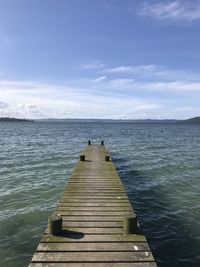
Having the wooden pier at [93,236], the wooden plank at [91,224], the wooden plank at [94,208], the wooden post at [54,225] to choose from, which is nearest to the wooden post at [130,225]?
the wooden pier at [93,236]

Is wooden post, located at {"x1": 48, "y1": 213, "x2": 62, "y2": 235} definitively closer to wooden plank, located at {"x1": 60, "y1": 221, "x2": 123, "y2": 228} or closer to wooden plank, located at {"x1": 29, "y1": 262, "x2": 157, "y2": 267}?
wooden plank, located at {"x1": 60, "y1": 221, "x2": 123, "y2": 228}

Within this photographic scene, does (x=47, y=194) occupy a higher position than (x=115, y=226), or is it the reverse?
(x=115, y=226)

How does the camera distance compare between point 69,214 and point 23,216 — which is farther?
point 23,216

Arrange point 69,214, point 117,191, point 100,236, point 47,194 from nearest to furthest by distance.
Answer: point 100,236
point 69,214
point 117,191
point 47,194

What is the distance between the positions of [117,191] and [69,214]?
3.52 metres

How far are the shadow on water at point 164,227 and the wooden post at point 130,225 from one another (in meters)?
2.30

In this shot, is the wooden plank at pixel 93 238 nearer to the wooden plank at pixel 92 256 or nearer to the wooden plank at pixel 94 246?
the wooden plank at pixel 94 246

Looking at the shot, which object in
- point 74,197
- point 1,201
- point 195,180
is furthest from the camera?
point 195,180

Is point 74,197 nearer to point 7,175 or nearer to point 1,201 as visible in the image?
point 1,201

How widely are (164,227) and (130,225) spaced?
4.84m

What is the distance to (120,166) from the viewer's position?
87.8ft

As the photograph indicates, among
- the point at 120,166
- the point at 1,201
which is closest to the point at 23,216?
the point at 1,201

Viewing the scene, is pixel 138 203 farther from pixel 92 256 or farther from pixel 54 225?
pixel 92 256

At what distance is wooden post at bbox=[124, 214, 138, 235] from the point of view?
26.6ft
